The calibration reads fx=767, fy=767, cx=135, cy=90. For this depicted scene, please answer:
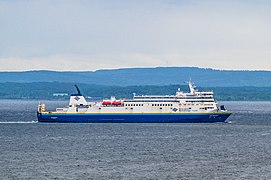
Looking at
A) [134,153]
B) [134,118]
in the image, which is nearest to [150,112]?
[134,118]

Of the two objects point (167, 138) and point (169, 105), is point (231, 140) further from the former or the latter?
point (169, 105)

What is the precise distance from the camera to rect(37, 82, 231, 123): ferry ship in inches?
5315

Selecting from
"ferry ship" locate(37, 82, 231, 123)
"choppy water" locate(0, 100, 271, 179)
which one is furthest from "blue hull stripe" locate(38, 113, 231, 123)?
"choppy water" locate(0, 100, 271, 179)

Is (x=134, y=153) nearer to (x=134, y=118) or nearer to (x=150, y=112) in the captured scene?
(x=150, y=112)

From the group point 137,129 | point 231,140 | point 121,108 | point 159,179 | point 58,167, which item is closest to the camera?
point 159,179

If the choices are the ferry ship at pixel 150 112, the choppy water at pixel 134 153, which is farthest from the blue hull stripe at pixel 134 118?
the choppy water at pixel 134 153

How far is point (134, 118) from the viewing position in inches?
5330

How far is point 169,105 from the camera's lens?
444 ft

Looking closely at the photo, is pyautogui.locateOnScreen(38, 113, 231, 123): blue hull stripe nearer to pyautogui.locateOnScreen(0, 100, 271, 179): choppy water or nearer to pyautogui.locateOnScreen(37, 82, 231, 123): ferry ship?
pyautogui.locateOnScreen(37, 82, 231, 123): ferry ship

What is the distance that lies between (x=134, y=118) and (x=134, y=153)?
175 feet

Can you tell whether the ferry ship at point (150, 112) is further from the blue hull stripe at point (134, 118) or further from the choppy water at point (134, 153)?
the choppy water at point (134, 153)

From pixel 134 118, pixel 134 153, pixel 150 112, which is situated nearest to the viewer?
pixel 134 153

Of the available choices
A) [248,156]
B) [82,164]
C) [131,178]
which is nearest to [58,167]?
[82,164]

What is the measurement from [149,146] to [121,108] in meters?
45.3
